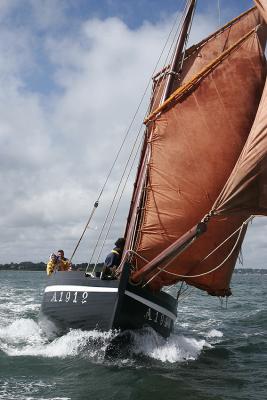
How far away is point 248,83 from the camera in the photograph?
17062mm

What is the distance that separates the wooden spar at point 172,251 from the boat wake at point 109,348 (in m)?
1.79

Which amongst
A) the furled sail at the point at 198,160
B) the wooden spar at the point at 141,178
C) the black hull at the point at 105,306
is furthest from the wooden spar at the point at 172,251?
the wooden spar at the point at 141,178

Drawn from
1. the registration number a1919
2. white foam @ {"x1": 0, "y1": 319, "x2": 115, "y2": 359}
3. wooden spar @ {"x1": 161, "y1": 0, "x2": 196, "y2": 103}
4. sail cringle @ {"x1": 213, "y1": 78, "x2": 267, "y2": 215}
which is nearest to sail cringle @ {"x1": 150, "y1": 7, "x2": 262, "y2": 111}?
wooden spar @ {"x1": 161, "y1": 0, "x2": 196, "y2": 103}

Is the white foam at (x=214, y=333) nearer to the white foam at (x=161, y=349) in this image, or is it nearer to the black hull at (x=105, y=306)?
the white foam at (x=161, y=349)

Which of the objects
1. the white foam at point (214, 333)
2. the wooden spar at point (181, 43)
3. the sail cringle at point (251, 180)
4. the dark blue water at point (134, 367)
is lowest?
the dark blue water at point (134, 367)

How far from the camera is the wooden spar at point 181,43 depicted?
18.3 m

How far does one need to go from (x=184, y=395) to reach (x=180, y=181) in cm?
698

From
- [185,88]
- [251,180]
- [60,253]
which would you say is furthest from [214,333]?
[251,180]

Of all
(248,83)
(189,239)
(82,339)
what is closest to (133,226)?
(189,239)

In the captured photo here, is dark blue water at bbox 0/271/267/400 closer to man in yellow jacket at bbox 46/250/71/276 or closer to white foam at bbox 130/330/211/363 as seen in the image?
white foam at bbox 130/330/211/363

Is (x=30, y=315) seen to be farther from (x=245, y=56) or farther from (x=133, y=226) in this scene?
(x=245, y=56)

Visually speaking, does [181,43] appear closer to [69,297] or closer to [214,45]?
[214,45]

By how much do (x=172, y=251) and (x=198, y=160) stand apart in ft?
12.1

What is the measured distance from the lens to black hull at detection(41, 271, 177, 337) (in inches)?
543
